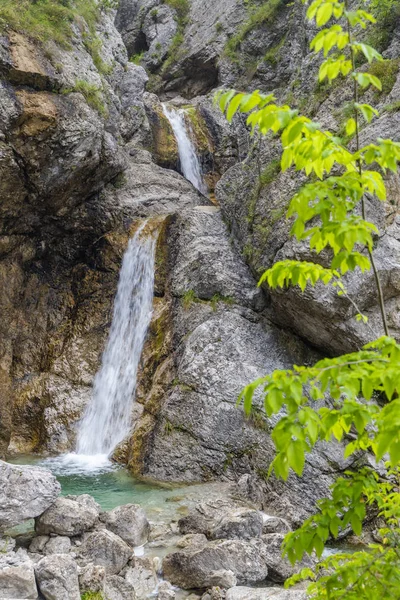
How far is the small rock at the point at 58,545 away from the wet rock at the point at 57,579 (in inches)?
40.4

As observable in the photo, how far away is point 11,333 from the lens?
50.2ft

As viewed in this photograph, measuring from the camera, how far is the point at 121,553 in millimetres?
6414

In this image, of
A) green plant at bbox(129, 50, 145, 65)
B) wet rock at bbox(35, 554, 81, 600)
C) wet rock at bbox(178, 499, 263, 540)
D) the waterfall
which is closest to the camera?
wet rock at bbox(35, 554, 81, 600)

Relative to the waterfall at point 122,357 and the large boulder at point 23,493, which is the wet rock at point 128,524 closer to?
the large boulder at point 23,493

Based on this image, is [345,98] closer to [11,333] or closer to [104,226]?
[104,226]

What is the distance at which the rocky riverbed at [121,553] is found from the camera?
552 cm

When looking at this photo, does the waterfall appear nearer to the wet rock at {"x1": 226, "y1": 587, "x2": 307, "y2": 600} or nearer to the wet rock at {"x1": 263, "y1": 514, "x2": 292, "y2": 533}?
the wet rock at {"x1": 263, "y1": 514, "x2": 292, "y2": 533}

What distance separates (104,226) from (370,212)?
929cm

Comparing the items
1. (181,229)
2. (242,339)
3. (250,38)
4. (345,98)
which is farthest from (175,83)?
(242,339)

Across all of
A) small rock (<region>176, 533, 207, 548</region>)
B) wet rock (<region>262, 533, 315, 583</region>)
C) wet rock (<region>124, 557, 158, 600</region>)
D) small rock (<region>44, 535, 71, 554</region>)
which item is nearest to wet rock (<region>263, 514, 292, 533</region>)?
wet rock (<region>262, 533, 315, 583</region>)

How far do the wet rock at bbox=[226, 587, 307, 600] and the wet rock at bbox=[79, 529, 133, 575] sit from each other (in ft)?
4.63

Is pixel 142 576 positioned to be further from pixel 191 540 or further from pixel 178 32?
pixel 178 32

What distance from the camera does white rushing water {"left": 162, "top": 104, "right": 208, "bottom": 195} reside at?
2192 cm

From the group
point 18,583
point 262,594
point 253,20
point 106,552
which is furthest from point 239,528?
point 253,20
